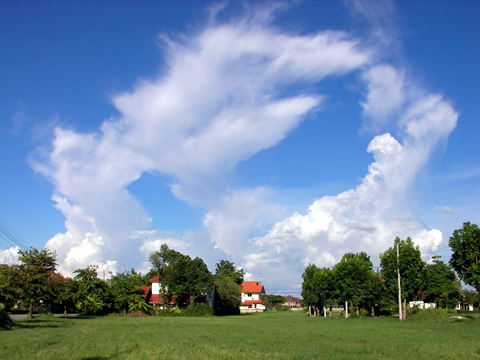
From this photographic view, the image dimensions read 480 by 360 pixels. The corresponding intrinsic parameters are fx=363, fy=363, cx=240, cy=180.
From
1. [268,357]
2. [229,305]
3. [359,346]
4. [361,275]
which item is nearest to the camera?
[268,357]

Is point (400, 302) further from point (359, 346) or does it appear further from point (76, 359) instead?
point (76, 359)

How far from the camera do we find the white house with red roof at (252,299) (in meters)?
96.6

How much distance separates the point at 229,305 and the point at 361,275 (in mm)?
25778

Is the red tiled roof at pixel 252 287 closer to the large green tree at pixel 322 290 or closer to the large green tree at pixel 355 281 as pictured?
the large green tree at pixel 322 290

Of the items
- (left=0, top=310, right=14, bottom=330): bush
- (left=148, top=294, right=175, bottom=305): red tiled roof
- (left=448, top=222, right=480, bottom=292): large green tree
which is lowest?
(left=148, top=294, right=175, bottom=305): red tiled roof

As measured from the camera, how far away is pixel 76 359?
15047 mm

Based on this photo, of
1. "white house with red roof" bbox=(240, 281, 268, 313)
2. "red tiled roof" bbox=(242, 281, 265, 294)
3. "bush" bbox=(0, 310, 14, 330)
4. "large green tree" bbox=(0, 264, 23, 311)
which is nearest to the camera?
"bush" bbox=(0, 310, 14, 330)

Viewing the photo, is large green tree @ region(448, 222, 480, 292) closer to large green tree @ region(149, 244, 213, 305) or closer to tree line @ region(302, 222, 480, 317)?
tree line @ region(302, 222, 480, 317)

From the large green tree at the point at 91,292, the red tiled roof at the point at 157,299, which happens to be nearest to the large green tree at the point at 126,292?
the large green tree at the point at 91,292

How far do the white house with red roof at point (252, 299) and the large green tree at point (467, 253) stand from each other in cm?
6390

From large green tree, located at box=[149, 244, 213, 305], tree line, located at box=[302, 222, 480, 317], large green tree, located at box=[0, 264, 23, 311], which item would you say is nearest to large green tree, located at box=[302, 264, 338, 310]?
tree line, located at box=[302, 222, 480, 317]

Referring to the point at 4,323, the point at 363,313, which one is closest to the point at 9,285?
the point at 4,323

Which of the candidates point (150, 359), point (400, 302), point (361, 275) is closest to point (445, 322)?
point (400, 302)

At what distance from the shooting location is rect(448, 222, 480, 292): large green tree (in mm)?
38000
